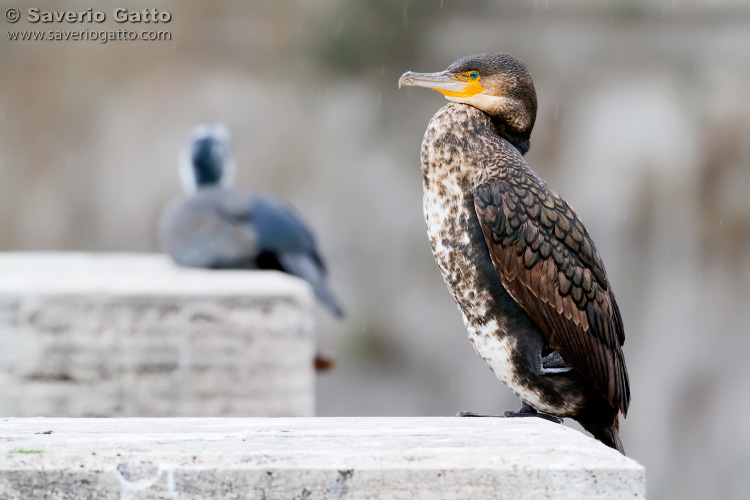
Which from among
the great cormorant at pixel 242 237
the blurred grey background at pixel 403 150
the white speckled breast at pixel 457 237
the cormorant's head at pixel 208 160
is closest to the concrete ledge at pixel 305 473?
the white speckled breast at pixel 457 237

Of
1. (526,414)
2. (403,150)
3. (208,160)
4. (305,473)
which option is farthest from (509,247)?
(403,150)

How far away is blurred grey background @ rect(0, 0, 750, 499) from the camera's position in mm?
8625

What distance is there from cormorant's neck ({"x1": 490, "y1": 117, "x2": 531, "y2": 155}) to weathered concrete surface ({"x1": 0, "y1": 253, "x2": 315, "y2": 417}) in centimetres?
264

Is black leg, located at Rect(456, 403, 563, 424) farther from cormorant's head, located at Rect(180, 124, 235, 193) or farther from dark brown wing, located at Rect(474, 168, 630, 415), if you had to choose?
cormorant's head, located at Rect(180, 124, 235, 193)

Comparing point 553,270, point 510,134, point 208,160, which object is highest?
point 208,160

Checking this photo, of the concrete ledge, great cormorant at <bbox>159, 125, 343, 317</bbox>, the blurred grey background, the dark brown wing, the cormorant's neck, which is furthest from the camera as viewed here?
the blurred grey background

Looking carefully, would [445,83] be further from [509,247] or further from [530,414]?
[530,414]

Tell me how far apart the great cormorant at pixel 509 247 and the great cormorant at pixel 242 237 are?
378 centimetres

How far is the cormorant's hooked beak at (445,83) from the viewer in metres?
1.99

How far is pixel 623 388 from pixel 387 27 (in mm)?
7276

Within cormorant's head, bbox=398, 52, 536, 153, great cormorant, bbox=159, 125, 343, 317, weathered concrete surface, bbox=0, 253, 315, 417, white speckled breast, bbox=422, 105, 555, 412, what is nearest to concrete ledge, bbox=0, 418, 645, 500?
white speckled breast, bbox=422, 105, 555, 412

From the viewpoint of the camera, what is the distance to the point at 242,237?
5828 millimetres

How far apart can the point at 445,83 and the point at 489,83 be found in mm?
80

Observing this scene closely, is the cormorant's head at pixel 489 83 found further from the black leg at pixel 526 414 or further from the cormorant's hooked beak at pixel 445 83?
the black leg at pixel 526 414
